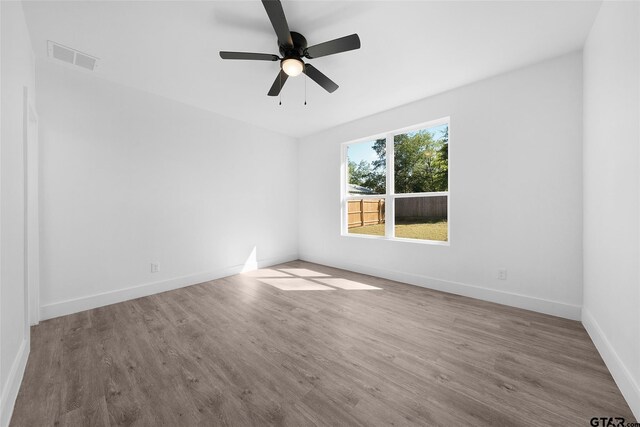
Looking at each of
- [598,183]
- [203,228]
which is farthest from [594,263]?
[203,228]

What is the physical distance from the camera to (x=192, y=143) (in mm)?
3562

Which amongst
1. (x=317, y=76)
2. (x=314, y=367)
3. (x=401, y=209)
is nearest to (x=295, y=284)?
(x=314, y=367)

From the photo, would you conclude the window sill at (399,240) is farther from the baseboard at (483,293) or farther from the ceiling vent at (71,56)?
the ceiling vent at (71,56)

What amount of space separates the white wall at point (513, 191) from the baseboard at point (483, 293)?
1cm

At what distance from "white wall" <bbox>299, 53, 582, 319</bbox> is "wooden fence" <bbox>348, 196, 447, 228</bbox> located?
11.6 inches

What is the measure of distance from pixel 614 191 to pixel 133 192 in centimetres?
455

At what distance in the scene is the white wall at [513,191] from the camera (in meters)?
2.41

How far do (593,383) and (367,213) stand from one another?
3.11 meters

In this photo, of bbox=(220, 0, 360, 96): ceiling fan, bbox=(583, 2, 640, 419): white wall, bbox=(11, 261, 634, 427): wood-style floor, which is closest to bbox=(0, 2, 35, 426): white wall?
bbox=(11, 261, 634, 427): wood-style floor

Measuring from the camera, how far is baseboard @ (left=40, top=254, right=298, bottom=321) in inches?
98.5

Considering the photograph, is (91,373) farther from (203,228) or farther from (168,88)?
(168,88)

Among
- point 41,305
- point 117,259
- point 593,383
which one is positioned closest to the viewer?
point 593,383

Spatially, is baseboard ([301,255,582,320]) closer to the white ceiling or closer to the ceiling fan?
the white ceiling

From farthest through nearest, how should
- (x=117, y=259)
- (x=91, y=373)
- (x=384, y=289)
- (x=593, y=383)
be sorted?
Answer: 1. (x=384, y=289)
2. (x=117, y=259)
3. (x=91, y=373)
4. (x=593, y=383)
